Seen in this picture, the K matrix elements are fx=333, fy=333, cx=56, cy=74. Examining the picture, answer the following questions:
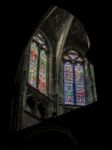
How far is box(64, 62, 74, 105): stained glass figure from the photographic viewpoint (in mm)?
17203

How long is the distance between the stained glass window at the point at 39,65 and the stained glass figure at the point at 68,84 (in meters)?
1.20

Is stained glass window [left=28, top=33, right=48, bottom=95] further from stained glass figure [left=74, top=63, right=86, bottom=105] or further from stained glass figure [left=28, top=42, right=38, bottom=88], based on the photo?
stained glass figure [left=74, top=63, right=86, bottom=105]

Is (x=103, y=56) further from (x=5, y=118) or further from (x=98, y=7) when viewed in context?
(x=5, y=118)

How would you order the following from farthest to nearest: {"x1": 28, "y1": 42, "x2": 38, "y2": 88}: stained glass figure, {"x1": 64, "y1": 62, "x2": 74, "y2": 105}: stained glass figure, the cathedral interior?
{"x1": 64, "y1": 62, "x2": 74, "y2": 105}: stained glass figure → {"x1": 28, "y1": 42, "x2": 38, "y2": 88}: stained glass figure → the cathedral interior

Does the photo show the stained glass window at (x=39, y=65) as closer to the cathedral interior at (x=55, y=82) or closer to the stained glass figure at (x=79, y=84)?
the cathedral interior at (x=55, y=82)

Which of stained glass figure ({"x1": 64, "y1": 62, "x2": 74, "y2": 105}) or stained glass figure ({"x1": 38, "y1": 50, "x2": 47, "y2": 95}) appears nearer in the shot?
stained glass figure ({"x1": 38, "y1": 50, "x2": 47, "y2": 95})

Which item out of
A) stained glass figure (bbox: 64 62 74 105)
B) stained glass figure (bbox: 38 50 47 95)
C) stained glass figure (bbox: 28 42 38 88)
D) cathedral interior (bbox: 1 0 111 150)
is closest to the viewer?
cathedral interior (bbox: 1 0 111 150)

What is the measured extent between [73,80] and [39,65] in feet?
7.13

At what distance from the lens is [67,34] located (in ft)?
62.5

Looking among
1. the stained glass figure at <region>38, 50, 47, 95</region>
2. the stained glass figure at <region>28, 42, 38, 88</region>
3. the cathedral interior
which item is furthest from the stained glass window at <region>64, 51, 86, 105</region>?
the stained glass figure at <region>28, 42, 38, 88</region>

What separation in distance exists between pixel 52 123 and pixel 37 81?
8418 mm

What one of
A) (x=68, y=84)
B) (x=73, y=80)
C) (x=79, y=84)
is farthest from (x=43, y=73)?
(x=79, y=84)

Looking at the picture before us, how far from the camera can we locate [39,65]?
17125mm

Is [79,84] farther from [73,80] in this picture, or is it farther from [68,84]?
[68,84]
